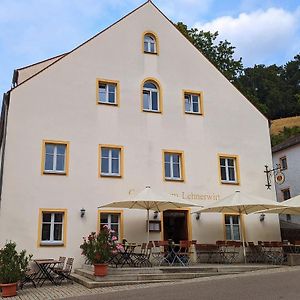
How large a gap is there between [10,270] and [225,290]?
19.5 ft

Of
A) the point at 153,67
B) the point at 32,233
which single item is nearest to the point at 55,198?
the point at 32,233

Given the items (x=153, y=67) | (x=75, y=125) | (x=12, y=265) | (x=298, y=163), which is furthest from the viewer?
(x=298, y=163)

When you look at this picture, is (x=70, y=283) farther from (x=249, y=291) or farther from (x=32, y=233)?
(x=249, y=291)

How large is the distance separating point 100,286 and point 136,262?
316 centimetres

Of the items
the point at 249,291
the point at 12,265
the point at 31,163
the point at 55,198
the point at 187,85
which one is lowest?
the point at 249,291

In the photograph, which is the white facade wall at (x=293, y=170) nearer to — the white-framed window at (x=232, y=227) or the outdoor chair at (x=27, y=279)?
the white-framed window at (x=232, y=227)

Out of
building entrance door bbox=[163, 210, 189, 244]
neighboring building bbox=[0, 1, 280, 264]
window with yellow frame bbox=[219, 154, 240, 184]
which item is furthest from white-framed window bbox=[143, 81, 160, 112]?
building entrance door bbox=[163, 210, 189, 244]

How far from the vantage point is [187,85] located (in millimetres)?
20531

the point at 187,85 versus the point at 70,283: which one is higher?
the point at 187,85

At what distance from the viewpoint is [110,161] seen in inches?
711

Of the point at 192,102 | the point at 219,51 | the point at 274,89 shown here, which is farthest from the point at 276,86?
the point at 192,102

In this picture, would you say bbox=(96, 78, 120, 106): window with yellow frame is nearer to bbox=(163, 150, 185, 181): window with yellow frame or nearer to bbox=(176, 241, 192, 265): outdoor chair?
bbox=(163, 150, 185, 181): window with yellow frame

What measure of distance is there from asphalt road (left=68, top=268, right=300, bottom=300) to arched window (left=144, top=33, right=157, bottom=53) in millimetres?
11647

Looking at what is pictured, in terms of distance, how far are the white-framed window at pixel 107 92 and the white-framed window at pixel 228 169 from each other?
584 cm
